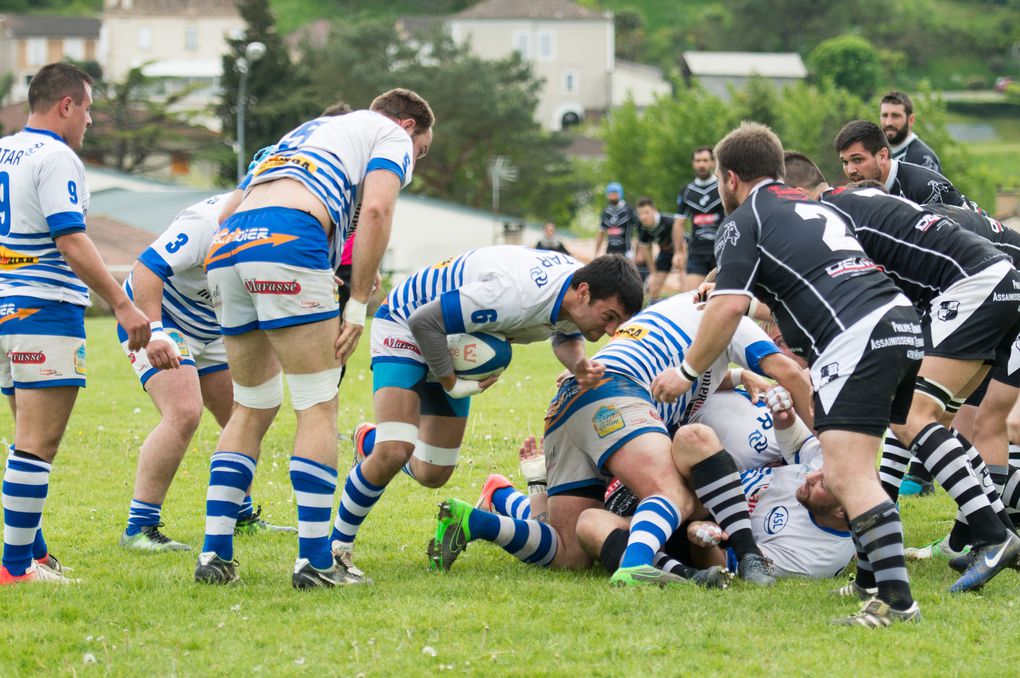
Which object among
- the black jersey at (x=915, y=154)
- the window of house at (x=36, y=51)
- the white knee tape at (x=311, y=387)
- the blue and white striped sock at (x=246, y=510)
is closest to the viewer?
the white knee tape at (x=311, y=387)

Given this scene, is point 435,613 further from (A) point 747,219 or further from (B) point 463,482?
(B) point 463,482

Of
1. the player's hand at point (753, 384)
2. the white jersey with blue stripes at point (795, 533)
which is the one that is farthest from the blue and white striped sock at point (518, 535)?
the player's hand at point (753, 384)

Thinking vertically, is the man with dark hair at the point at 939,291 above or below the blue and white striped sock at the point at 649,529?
above

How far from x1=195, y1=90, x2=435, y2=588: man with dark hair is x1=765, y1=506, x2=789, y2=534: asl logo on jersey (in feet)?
6.83

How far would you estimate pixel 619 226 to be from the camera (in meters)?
24.0

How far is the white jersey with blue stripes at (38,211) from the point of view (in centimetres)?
563

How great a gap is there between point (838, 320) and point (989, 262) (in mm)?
1500

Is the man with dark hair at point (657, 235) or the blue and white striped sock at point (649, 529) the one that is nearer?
the blue and white striped sock at point (649, 529)

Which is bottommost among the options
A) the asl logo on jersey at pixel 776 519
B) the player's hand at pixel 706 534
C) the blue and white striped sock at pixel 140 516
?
the blue and white striped sock at pixel 140 516

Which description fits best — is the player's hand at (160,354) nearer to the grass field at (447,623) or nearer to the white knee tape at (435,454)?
the grass field at (447,623)

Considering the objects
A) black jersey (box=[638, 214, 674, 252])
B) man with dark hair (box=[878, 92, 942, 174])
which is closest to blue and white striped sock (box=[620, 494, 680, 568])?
man with dark hair (box=[878, 92, 942, 174])

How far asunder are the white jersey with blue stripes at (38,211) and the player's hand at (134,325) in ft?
1.11

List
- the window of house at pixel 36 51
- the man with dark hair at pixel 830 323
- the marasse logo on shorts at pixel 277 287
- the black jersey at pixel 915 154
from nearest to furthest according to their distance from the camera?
the man with dark hair at pixel 830 323
the marasse logo on shorts at pixel 277 287
the black jersey at pixel 915 154
the window of house at pixel 36 51

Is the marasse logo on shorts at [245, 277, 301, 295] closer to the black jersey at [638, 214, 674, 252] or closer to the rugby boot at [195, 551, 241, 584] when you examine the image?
the rugby boot at [195, 551, 241, 584]
